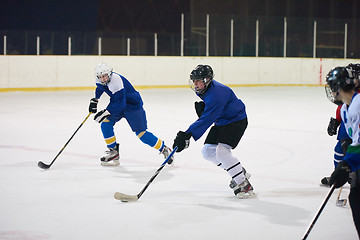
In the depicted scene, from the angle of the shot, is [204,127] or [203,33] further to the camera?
[203,33]

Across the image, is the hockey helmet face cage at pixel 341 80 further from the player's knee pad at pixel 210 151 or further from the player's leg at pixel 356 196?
the player's knee pad at pixel 210 151

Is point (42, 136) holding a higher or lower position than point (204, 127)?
lower

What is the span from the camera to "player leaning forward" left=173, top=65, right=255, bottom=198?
10.9 feet

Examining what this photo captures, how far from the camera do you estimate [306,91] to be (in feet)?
42.1

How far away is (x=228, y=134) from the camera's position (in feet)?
11.5

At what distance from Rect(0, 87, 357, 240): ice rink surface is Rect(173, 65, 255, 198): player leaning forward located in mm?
181

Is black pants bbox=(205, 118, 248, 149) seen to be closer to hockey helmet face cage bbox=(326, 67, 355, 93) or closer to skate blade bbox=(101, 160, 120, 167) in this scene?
hockey helmet face cage bbox=(326, 67, 355, 93)

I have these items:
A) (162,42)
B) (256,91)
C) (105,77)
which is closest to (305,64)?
(256,91)

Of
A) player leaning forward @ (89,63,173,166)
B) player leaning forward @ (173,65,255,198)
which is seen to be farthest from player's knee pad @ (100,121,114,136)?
player leaning forward @ (173,65,255,198)

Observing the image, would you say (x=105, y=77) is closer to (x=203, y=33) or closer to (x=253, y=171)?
(x=253, y=171)

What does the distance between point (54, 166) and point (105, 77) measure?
843 millimetres

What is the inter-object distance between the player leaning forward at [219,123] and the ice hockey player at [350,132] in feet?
3.36

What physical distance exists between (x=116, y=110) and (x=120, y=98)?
10 centimetres

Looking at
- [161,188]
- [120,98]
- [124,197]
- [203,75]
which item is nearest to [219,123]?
[203,75]
